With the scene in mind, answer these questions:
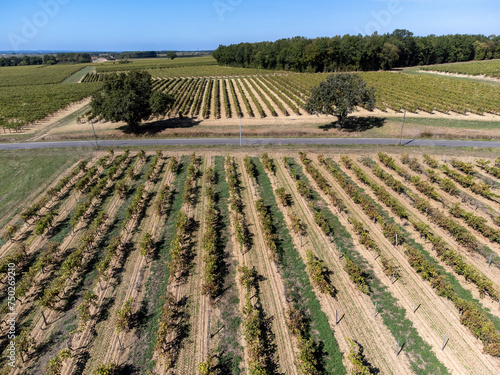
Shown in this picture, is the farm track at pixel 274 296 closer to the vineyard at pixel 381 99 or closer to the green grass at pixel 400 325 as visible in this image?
the green grass at pixel 400 325

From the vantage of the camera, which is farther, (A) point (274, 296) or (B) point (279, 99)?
(B) point (279, 99)

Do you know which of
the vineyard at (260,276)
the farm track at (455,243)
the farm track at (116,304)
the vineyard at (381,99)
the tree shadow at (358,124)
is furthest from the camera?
the vineyard at (381,99)

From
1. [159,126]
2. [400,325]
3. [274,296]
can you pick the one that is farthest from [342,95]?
[400,325]

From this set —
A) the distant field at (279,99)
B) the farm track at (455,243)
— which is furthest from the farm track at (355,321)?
the distant field at (279,99)

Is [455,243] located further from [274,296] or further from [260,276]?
[260,276]

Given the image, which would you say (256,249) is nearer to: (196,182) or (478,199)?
(196,182)
